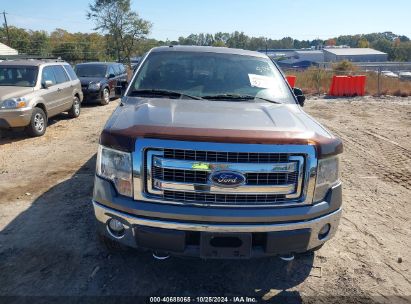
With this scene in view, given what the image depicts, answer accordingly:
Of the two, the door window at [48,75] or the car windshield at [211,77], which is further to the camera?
the door window at [48,75]

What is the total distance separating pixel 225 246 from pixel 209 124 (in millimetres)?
927

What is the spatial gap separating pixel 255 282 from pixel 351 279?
0.90 meters

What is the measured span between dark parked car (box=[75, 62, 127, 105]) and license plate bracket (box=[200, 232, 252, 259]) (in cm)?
1182

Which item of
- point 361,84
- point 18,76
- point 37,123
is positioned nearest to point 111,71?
point 18,76

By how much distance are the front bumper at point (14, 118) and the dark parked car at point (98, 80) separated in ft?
18.1

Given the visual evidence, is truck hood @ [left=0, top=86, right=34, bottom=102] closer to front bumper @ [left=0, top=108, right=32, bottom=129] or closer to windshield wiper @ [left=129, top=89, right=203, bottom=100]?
front bumper @ [left=0, top=108, right=32, bottom=129]

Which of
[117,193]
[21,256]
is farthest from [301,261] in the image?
[21,256]

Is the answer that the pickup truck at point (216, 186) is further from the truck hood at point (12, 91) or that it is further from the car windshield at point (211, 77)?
the truck hood at point (12, 91)

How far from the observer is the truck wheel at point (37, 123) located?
26.8 feet

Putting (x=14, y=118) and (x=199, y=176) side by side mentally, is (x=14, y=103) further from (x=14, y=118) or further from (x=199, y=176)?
(x=199, y=176)

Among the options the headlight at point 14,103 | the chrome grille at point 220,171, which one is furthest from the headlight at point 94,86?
the chrome grille at point 220,171

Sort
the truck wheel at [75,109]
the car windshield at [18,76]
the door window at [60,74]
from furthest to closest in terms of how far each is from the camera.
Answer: the truck wheel at [75,109], the door window at [60,74], the car windshield at [18,76]

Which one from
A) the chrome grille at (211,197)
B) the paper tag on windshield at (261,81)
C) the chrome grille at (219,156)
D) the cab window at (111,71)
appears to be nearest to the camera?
the chrome grille at (219,156)

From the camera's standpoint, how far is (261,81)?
4.12 m
